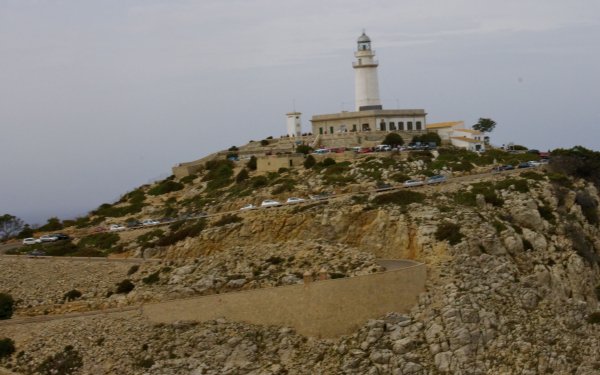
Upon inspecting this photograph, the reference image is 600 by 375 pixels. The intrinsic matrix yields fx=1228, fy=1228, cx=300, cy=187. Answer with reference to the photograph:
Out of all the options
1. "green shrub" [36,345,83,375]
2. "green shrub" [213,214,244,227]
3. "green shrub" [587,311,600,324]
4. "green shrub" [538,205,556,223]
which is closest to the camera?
"green shrub" [36,345,83,375]

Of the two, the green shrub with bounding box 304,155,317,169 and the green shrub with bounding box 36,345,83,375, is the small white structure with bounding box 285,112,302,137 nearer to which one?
the green shrub with bounding box 304,155,317,169

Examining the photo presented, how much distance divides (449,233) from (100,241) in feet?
59.3

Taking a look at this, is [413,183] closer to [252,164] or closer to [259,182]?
[259,182]

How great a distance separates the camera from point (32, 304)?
2088 inches

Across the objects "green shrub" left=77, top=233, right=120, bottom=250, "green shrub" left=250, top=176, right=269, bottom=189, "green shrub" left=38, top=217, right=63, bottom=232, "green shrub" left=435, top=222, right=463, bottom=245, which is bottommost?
"green shrub" left=435, top=222, right=463, bottom=245

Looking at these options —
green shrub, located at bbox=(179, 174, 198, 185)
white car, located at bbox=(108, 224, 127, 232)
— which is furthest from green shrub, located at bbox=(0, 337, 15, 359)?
green shrub, located at bbox=(179, 174, 198, 185)

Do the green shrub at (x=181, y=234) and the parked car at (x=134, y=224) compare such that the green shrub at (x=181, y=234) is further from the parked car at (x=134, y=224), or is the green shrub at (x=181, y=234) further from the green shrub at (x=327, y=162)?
the green shrub at (x=327, y=162)

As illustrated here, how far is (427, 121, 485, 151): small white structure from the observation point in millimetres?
75125

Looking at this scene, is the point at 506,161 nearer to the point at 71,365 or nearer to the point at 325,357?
the point at 325,357

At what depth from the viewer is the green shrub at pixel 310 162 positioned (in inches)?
2707

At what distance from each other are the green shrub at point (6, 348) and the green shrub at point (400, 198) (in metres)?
18.1

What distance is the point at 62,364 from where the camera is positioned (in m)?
47.4

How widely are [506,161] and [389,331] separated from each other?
23.0m

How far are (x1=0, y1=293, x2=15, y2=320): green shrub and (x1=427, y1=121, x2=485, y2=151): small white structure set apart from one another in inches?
1267
